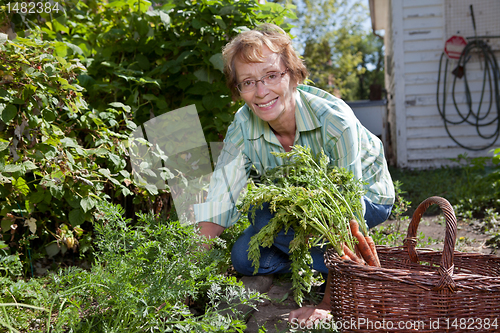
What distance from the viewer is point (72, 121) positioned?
7.38 ft

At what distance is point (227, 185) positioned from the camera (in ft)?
6.55

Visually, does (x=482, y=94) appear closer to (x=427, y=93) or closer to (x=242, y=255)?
(x=427, y=93)

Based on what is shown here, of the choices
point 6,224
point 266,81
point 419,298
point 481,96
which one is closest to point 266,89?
point 266,81

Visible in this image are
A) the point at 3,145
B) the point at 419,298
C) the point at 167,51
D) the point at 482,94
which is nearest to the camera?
the point at 419,298

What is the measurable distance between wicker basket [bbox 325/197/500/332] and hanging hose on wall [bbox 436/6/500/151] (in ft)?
16.2

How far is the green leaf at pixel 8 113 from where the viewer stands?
1.77 meters

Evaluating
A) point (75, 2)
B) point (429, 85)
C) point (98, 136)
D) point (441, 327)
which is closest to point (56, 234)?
point (98, 136)

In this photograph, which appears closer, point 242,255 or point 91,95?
point 242,255

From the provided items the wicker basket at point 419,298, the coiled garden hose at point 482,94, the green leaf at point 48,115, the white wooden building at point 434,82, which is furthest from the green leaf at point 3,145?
the coiled garden hose at point 482,94

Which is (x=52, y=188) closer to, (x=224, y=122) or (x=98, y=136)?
(x=98, y=136)

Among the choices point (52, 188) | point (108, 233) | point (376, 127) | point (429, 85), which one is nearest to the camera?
point (108, 233)

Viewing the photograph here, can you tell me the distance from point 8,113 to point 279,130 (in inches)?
50.4

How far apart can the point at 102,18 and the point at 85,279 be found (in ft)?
6.80

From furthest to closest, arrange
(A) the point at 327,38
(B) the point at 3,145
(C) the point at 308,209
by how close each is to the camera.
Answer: (A) the point at 327,38 → (B) the point at 3,145 → (C) the point at 308,209
